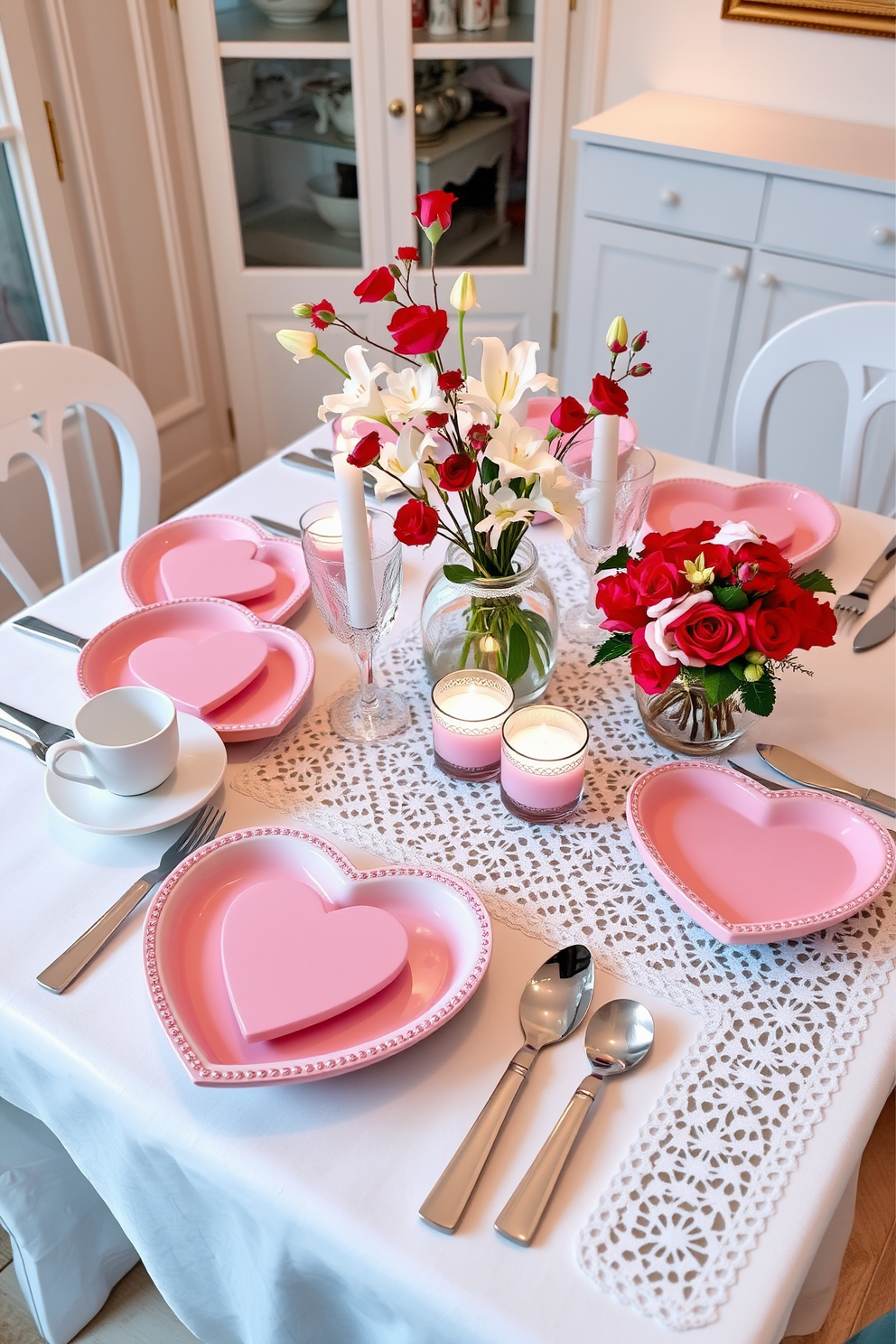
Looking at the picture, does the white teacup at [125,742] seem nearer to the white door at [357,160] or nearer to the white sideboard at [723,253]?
the white sideboard at [723,253]

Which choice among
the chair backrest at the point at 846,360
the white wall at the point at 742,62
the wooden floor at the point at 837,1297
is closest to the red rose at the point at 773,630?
the chair backrest at the point at 846,360

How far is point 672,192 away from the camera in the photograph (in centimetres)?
215

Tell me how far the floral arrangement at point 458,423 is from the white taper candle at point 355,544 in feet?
0.06

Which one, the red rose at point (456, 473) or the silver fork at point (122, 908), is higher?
the red rose at point (456, 473)

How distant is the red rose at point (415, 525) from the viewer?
2.56 feet

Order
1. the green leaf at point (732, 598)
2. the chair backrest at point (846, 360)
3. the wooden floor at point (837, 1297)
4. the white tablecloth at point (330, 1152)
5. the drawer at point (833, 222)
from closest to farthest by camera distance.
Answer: the white tablecloth at point (330, 1152) → the green leaf at point (732, 598) → the wooden floor at point (837, 1297) → the chair backrest at point (846, 360) → the drawer at point (833, 222)

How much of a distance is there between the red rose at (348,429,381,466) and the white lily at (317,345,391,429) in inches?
2.9

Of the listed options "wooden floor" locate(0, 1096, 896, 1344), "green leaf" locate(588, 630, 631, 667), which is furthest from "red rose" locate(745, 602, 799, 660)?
"wooden floor" locate(0, 1096, 896, 1344)

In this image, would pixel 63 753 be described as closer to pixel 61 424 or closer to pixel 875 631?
pixel 61 424

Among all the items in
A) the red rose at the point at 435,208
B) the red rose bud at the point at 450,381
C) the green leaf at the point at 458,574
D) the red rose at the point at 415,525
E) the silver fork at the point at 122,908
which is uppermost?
the red rose at the point at 435,208

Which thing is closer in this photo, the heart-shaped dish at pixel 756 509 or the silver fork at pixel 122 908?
the silver fork at pixel 122 908

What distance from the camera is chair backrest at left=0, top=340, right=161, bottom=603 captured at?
1.33 m

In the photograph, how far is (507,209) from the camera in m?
2.53

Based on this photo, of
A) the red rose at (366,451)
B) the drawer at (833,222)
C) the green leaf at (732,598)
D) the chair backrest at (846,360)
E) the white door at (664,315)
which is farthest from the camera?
the white door at (664,315)
